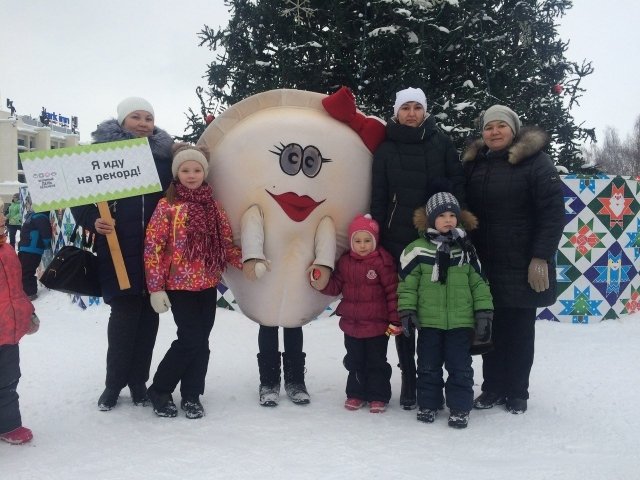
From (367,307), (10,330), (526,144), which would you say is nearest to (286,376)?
(367,307)

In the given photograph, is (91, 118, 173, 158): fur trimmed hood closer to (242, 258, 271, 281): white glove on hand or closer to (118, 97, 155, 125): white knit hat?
(118, 97, 155, 125): white knit hat

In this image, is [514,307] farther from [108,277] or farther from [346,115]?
[108,277]

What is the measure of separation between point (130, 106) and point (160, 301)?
3.96 feet

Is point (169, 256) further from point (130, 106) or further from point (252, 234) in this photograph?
point (130, 106)

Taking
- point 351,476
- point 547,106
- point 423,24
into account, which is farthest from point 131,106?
point 547,106

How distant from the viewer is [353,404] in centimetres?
333

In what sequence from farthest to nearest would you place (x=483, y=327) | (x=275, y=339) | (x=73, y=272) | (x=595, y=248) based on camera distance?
(x=595, y=248), (x=275, y=339), (x=73, y=272), (x=483, y=327)

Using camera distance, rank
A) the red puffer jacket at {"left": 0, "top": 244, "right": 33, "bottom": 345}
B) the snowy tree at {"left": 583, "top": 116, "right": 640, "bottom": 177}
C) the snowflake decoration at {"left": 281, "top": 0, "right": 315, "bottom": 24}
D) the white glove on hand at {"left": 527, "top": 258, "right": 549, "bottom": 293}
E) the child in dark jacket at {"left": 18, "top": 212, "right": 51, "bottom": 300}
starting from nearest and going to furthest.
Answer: the red puffer jacket at {"left": 0, "top": 244, "right": 33, "bottom": 345}, the child in dark jacket at {"left": 18, "top": 212, "right": 51, "bottom": 300}, the white glove on hand at {"left": 527, "top": 258, "right": 549, "bottom": 293}, the snowflake decoration at {"left": 281, "top": 0, "right": 315, "bottom": 24}, the snowy tree at {"left": 583, "top": 116, "right": 640, "bottom": 177}

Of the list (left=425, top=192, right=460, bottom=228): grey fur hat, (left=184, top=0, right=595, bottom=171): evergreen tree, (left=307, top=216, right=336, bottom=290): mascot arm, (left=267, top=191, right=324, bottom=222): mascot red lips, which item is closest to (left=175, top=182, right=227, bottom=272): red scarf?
(left=267, top=191, right=324, bottom=222): mascot red lips

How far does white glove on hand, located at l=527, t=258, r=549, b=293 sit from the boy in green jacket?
291 millimetres

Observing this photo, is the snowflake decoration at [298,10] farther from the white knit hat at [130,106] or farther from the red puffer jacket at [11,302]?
the red puffer jacket at [11,302]

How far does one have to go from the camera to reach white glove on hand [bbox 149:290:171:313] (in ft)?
9.73

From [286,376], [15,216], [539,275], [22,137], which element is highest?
[22,137]

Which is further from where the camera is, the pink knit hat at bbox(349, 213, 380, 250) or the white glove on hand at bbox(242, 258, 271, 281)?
the pink knit hat at bbox(349, 213, 380, 250)
